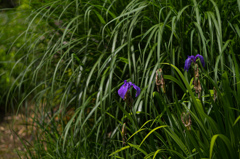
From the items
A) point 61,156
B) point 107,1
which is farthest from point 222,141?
point 107,1

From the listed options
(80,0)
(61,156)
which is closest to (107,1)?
(80,0)

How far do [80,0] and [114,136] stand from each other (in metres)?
1.14

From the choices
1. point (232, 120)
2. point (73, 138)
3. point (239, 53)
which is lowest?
point (73, 138)

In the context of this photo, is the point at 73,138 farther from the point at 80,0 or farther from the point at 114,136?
the point at 80,0

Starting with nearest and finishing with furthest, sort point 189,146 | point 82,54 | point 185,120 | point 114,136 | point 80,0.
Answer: point 185,120 < point 189,146 < point 114,136 < point 80,0 < point 82,54

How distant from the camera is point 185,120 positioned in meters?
1.55

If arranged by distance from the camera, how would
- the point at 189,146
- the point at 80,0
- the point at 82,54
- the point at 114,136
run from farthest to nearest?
the point at 82,54
the point at 80,0
the point at 114,136
the point at 189,146

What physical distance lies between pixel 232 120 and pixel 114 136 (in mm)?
968

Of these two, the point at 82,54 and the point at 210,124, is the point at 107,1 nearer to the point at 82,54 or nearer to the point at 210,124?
the point at 82,54

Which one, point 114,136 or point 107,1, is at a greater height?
point 107,1

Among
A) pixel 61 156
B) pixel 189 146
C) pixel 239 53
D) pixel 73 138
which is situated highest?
pixel 239 53

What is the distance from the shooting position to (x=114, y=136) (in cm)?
231

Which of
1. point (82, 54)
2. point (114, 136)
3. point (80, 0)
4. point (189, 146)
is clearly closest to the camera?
point (189, 146)

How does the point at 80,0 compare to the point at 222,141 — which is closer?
the point at 222,141
